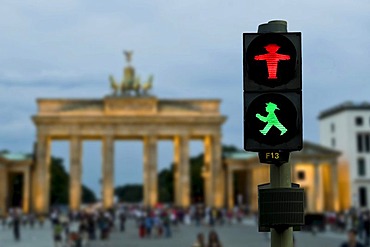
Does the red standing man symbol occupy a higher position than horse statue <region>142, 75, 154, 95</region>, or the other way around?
horse statue <region>142, 75, 154, 95</region>

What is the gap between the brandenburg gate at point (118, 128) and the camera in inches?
3529

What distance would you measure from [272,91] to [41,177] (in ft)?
286

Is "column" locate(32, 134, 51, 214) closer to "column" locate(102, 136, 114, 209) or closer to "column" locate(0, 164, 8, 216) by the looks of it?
"column" locate(0, 164, 8, 216)

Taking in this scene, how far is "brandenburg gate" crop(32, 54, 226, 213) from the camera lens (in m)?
89.6

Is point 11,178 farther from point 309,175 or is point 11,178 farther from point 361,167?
point 361,167

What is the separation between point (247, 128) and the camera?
16.4 feet

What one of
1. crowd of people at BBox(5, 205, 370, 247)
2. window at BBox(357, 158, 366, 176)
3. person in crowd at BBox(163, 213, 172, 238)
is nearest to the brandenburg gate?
window at BBox(357, 158, 366, 176)

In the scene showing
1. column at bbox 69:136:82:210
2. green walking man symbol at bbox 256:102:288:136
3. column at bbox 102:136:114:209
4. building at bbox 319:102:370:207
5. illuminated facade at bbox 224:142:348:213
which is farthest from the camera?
column at bbox 102:136:114:209

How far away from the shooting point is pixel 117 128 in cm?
8994

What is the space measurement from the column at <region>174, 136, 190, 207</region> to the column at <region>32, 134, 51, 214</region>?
15.8 metres

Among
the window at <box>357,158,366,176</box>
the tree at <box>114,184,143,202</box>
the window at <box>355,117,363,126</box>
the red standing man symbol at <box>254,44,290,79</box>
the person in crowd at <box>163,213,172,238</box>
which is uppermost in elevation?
the window at <box>355,117,363,126</box>

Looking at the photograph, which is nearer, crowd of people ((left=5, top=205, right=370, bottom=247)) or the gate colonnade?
crowd of people ((left=5, top=205, right=370, bottom=247))

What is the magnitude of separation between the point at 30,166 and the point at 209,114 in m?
22.7

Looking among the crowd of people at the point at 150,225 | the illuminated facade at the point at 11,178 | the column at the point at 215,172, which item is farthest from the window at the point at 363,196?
the illuminated facade at the point at 11,178
